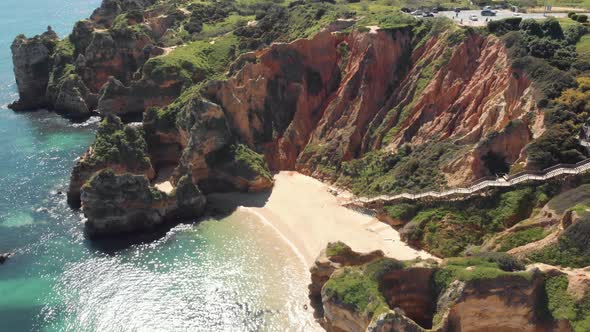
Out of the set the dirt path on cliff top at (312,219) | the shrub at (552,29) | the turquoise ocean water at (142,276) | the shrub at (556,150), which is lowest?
the turquoise ocean water at (142,276)

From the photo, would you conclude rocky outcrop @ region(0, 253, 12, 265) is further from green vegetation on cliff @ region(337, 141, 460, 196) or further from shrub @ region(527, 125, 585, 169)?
shrub @ region(527, 125, 585, 169)

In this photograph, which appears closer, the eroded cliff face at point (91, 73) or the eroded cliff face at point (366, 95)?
the eroded cliff face at point (366, 95)

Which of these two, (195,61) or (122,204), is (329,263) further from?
(195,61)

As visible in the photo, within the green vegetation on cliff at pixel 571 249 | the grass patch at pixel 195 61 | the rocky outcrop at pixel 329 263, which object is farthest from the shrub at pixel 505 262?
the grass patch at pixel 195 61

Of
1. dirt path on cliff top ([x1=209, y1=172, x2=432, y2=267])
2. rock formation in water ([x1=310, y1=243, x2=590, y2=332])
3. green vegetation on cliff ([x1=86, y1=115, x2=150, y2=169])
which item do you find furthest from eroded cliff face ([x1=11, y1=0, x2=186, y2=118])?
rock formation in water ([x1=310, y1=243, x2=590, y2=332])

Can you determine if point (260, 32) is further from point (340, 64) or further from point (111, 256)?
point (111, 256)

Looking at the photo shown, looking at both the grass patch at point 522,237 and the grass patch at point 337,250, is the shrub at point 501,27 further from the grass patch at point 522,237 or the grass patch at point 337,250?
the grass patch at point 337,250
